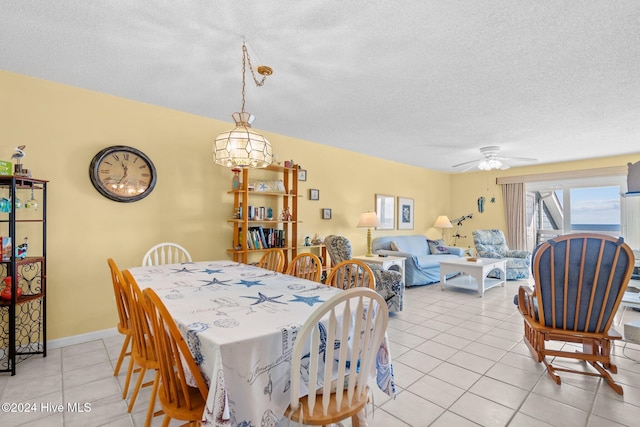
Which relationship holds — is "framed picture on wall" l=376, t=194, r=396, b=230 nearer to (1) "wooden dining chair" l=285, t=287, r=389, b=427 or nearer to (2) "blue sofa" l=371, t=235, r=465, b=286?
(2) "blue sofa" l=371, t=235, r=465, b=286

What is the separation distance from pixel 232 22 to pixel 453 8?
4.24 feet

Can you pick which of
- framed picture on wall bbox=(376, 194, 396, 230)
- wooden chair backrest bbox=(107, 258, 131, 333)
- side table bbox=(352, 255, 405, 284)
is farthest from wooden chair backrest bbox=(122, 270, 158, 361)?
framed picture on wall bbox=(376, 194, 396, 230)

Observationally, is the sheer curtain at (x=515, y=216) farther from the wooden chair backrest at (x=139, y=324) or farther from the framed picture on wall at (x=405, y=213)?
the wooden chair backrest at (x=139, y=324)

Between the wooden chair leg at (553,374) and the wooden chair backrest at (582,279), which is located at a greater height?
the wooden chair backrest at (582,279)

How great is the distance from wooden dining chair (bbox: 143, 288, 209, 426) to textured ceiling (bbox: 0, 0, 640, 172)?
5.42ft

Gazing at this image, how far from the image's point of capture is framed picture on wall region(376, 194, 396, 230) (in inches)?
233

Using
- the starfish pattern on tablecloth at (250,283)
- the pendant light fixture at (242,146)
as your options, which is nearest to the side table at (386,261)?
the starfish pattern on tablecloth at (250,283)

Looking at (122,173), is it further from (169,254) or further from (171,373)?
(171,373)

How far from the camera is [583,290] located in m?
2.16

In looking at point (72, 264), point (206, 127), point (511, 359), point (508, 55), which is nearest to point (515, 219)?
point (511, 359)

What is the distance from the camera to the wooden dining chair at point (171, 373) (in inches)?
46.9

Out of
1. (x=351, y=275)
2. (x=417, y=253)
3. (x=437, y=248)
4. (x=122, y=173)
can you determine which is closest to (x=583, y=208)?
(x=437, y=248)

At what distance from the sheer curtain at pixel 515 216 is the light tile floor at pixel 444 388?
3977 mm

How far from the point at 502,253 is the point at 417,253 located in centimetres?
166
